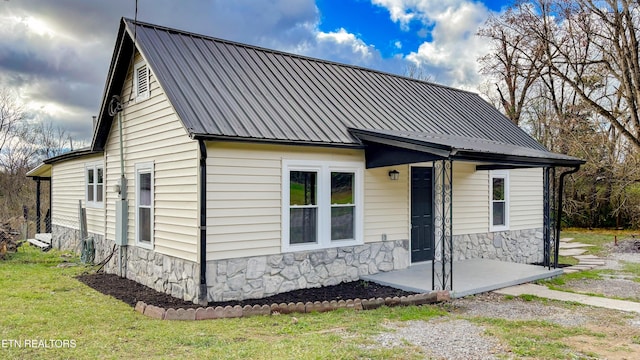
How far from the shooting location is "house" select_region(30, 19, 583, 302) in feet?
22.4

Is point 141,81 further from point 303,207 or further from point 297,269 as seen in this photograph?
point 297,269

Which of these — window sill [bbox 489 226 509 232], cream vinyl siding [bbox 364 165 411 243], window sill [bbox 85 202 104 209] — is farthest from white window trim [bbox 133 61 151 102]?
window sill [bbox 489 226 509 232]

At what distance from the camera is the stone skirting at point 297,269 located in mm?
6742

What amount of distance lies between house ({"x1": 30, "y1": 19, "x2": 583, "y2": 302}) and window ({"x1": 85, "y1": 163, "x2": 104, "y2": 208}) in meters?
0.07

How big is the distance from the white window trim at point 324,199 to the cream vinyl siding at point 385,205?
0.17 meters

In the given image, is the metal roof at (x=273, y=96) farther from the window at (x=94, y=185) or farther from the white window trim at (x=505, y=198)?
the window at (x=94, y=185)

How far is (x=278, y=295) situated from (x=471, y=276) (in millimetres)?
3773

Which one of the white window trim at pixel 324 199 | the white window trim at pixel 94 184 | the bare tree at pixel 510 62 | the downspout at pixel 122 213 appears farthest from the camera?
the bare tree at pixel 510 62

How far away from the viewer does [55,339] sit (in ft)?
16.4

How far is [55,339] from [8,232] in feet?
30.8

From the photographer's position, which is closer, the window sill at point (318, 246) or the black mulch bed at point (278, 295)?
the black mulch bed at point (278, 295)

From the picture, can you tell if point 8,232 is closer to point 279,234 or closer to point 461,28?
point 279,234

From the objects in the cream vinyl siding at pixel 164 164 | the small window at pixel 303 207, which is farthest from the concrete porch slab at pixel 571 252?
the cream vinyl siding at pixel 164 164

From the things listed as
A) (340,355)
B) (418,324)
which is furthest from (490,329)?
(340,355)
